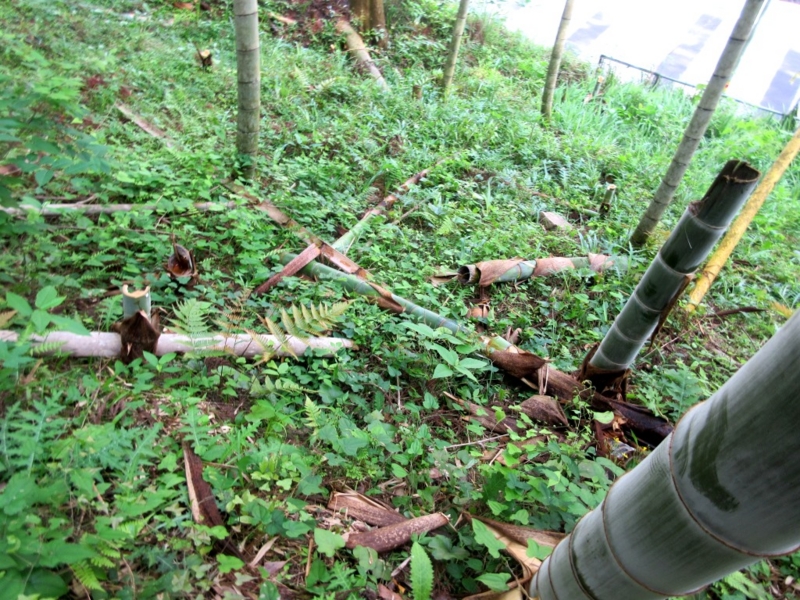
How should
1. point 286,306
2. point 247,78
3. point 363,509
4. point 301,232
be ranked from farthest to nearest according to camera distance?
1. point 247,78
2. point 301,232
3. point 286,306
4. point 363,509

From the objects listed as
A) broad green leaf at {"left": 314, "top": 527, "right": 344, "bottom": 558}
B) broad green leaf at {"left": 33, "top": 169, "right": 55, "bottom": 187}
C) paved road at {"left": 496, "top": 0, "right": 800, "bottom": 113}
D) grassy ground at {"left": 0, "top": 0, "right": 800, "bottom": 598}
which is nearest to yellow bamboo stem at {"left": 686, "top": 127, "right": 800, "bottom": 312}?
A: grassy ground at {"left": 0, "top": 0, "right": 800, "bottom": 598}

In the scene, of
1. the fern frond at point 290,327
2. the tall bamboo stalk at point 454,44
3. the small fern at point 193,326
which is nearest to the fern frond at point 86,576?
the small fern at point 193,326

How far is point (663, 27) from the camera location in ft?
46.2

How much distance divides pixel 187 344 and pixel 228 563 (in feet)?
4.02

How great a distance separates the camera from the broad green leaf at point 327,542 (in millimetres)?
1912

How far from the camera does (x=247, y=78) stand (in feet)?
14.0

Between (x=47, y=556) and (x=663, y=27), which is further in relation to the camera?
(x=663, y=27)

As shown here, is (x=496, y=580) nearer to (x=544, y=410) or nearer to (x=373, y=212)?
(x=544, y=410)

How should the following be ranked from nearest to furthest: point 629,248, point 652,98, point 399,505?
1. point 399,505
2. point 629,248
3. point 652,98

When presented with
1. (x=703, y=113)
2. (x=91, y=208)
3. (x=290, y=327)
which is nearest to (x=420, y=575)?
(x=290, y=327)

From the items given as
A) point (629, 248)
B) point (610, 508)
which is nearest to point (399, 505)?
point (610, 508)

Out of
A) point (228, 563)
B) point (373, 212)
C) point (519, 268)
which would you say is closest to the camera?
point (228, 563)

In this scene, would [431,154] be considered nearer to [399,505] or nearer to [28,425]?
[399,505]

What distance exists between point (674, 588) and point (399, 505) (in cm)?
138
